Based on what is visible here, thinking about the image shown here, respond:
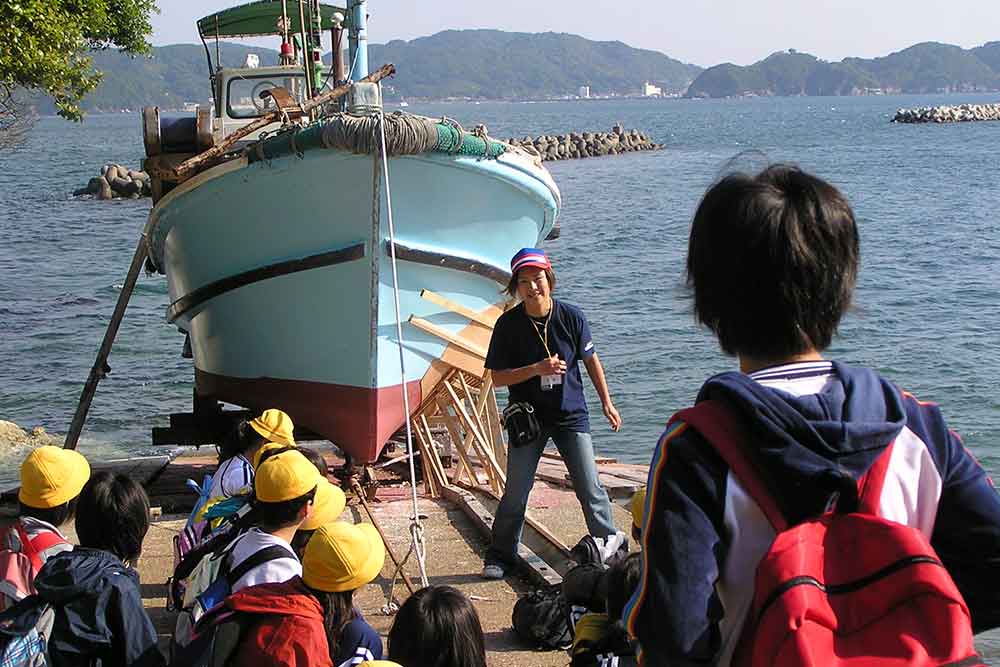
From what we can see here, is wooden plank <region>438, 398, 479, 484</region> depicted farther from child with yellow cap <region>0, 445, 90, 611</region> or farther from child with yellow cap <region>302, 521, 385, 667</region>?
child with yellow cap <region>302, 521, 385, 667</region>

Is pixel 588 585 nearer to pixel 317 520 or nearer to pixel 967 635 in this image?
pixel 317 520

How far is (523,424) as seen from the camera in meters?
6.00

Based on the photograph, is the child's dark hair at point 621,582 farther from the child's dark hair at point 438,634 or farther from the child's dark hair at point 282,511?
the child's dark hair at point 282,511

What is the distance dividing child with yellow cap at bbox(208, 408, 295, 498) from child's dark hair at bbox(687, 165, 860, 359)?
3.17 metres

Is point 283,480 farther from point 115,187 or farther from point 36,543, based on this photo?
point 115,187

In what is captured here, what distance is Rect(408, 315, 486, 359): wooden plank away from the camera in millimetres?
8422

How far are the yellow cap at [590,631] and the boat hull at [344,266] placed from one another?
4949 mm

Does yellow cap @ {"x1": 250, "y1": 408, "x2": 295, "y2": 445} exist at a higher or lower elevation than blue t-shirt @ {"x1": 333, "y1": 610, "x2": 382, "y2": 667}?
higher

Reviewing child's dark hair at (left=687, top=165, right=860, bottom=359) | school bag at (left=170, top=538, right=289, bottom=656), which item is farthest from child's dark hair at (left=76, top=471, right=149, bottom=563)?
child's dark hair at (left=687, top=165, right=860, bottom=359)

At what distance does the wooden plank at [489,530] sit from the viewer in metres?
5.94

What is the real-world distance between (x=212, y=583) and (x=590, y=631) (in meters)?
1.36

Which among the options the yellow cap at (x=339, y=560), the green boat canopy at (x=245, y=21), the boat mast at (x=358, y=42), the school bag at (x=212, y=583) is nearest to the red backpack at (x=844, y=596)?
the yellow cap at (x=339, y=560)

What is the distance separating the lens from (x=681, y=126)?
122812mm

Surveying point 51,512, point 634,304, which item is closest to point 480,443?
point 51,512
